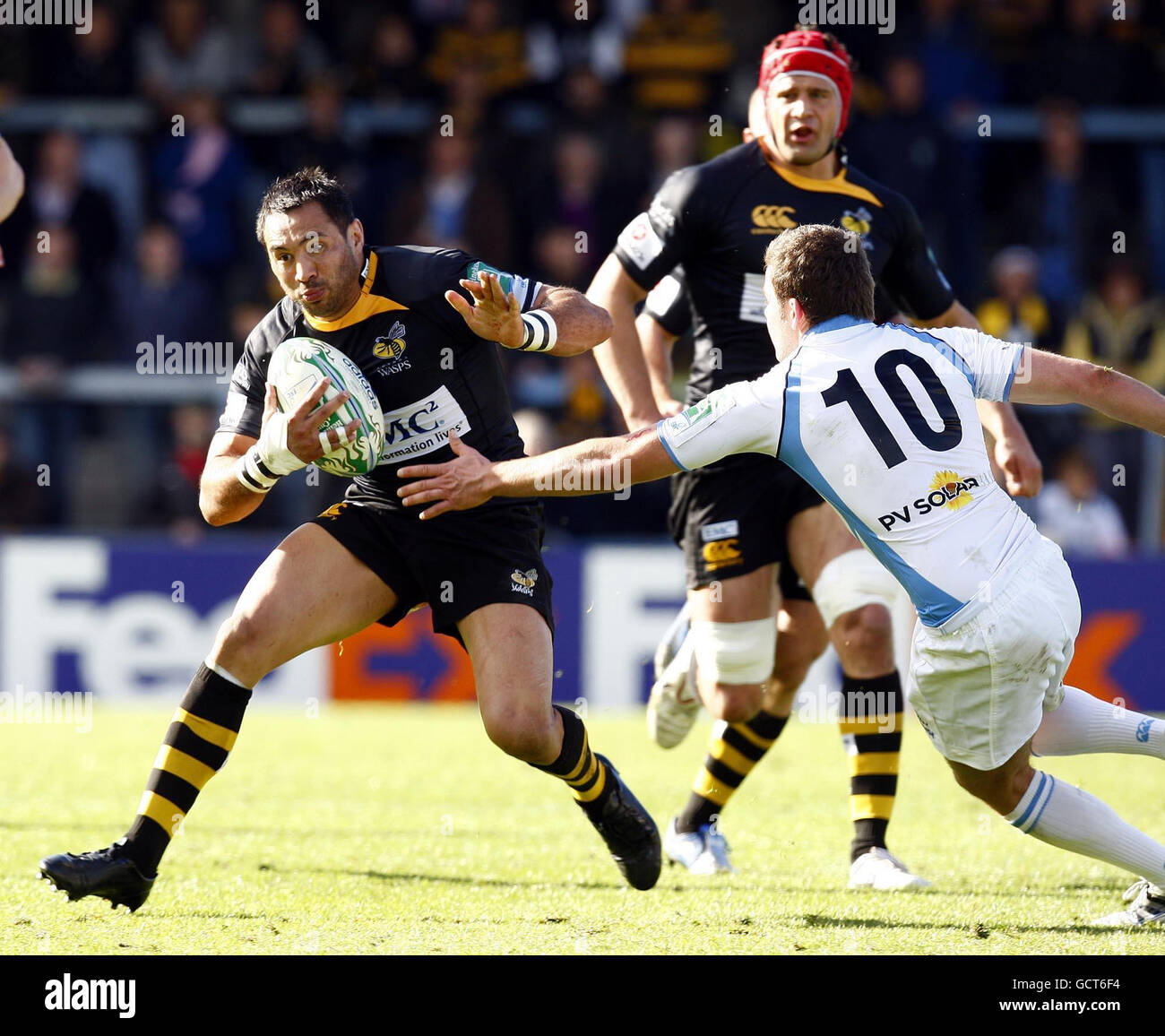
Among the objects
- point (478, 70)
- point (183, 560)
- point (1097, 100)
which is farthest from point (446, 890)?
point (1097, 100)

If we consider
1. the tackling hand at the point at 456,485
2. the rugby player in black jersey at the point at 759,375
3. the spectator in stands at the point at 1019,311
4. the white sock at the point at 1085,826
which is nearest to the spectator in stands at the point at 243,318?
the spectator in stands at the point at 1019,311

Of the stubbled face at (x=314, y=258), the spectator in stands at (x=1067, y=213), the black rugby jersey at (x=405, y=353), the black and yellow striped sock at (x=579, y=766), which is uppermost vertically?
the spectator in stands at (x=1067, y=213)

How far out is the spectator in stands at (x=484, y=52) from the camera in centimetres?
1458

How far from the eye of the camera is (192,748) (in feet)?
16.3

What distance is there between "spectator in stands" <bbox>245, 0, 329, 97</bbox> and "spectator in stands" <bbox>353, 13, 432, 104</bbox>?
474 mm

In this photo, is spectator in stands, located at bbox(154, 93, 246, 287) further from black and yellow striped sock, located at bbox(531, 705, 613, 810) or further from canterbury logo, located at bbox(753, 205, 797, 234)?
black and yellow striped sock, located at bbox(531, 705, 613, 810)

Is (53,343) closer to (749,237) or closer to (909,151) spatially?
(909,151)

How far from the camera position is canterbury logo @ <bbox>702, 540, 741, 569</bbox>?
6039 mm

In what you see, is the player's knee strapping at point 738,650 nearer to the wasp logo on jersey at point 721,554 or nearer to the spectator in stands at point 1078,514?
the wasp logo on jersey at point 721,554

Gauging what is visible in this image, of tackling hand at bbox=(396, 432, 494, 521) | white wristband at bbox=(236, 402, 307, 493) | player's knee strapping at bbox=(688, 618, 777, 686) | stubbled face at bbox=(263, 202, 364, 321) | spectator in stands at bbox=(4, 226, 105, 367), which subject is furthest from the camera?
spectator in stands at bbox=(4, 226, 105, 367)

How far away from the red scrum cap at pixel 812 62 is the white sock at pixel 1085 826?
8.61 feet

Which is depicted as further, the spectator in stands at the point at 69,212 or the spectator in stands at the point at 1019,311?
the spectator in stands at the point at 69,212

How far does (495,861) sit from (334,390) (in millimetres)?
2104

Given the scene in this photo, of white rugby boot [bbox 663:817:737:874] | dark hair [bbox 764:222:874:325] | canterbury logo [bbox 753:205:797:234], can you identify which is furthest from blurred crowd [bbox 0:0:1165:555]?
dark hair [bbox 764:222:874:325]
